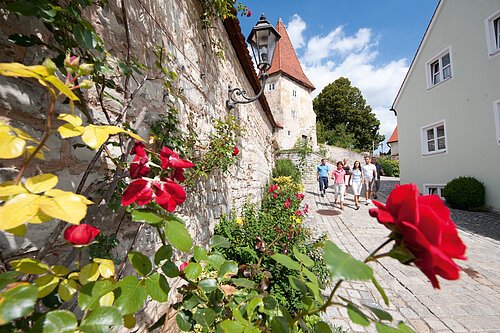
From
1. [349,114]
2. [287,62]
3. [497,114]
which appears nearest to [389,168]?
[349,114]

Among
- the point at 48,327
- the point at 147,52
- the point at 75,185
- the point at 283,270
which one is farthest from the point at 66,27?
the point at 283,270

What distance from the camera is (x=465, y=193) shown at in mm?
7148

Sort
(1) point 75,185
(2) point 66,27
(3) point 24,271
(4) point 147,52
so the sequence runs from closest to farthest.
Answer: (3) point 24,271 → (2) point 66,27 → (1) point 75,185 → (4) point 147,52

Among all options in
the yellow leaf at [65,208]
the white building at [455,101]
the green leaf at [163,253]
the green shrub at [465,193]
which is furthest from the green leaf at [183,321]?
the white building at [455,101]

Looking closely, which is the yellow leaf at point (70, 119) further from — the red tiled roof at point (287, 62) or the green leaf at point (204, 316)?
the red tiled roof at point (287, 62)

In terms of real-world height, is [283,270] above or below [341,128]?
below

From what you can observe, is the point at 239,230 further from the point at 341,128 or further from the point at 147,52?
the point at 341,128

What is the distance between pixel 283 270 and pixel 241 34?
3.68 m

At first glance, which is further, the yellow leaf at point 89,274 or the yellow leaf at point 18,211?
the yellow leaf at point 89,274

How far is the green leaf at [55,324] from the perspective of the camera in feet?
1.51

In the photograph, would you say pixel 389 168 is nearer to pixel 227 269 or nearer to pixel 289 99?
pixel 289 99

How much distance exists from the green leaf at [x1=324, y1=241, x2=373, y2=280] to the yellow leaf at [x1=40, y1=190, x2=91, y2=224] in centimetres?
46

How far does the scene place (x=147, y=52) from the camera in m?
1.82

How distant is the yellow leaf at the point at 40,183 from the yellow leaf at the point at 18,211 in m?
0.05
